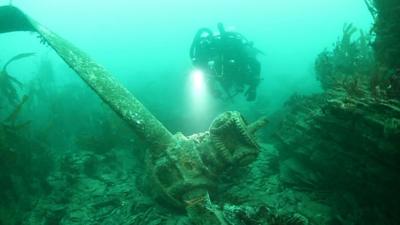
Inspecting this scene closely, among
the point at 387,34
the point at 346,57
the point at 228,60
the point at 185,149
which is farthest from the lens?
the point at 346,57

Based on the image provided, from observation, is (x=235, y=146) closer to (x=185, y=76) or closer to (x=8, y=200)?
(x=8, y=200)

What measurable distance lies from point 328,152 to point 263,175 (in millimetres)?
1626

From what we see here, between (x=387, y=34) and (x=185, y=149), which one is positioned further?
(x=387, y=34)

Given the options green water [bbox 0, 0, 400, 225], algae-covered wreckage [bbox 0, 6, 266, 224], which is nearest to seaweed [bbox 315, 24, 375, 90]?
green water [bbox 0, 0, 400, 225]

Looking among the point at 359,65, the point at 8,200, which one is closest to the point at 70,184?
the point at 8,200

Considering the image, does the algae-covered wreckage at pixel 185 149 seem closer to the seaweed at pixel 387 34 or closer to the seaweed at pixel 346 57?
the seaweed at pixel 387 34

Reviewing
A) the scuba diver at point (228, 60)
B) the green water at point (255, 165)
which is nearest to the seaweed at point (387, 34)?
the green water at point (255, 165)

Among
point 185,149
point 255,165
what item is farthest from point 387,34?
point 185,149

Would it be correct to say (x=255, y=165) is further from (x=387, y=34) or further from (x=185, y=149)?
(x=387, y=34)

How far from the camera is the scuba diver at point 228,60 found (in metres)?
8.55

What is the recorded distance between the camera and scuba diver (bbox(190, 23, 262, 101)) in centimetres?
855

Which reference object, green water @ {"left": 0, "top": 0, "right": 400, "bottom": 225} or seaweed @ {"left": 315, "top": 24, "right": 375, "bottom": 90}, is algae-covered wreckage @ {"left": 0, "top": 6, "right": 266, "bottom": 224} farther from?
seaweed @ {"left": 315, "top": 24, "right": 375, "bottom": 90}

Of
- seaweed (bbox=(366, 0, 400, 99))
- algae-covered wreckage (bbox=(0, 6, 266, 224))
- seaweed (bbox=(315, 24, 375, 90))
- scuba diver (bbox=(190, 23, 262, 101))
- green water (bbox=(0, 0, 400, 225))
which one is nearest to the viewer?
green water (bbox=(0, 0, 400, 225))

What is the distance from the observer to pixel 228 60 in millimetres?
8547
